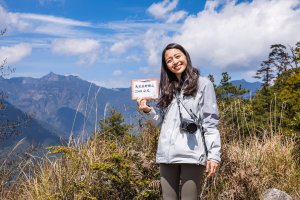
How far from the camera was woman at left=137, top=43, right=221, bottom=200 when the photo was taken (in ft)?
9.20

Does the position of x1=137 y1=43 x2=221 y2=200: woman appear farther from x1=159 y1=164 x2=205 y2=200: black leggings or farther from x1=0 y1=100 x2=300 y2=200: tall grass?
x1=0 y1=100 x2=300 y2=200: tall grass

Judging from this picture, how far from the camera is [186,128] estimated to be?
2.83m

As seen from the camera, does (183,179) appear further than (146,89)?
No

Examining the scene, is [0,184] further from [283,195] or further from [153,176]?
[283,195]

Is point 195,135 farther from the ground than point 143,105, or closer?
closer

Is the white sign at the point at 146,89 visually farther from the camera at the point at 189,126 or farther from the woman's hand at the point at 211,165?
the woman's hand at the point at 211,165

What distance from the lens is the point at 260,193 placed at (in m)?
4.52

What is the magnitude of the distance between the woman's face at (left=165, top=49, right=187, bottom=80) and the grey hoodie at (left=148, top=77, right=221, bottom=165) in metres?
0.17

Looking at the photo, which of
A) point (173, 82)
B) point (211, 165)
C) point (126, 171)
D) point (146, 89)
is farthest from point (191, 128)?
point (126, 171)

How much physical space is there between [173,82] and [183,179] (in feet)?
2.39

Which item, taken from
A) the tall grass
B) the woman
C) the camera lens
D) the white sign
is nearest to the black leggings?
the woman

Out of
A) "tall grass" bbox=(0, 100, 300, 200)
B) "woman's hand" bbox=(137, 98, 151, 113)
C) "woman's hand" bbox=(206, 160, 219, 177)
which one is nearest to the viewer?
"woman's hand" bbox=(206, 160, 219, 177)

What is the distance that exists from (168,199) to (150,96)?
2.64ft

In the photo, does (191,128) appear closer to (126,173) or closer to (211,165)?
(211,165)
